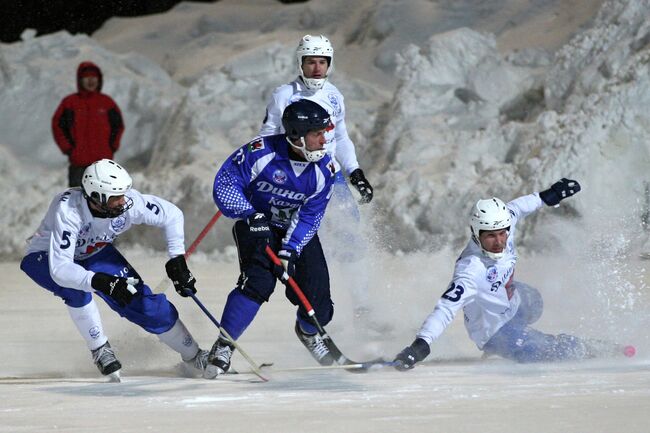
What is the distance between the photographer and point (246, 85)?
16.2m

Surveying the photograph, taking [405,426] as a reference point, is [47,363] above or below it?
below

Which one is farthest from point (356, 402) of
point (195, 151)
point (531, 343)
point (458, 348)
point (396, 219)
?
point (195, 151)

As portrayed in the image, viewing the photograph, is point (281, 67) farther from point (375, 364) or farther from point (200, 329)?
point (375, 364)

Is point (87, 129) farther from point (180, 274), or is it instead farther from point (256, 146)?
point (180, 274)

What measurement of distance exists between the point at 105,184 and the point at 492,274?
207 cm

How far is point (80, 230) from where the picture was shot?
7227 mm

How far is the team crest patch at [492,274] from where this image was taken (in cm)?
737

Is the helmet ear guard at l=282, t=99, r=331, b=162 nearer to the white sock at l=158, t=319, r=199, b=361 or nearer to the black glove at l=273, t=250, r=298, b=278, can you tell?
the black glove at l=273, t=250, r=298, b=278

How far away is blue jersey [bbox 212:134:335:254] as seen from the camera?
736 centimetres

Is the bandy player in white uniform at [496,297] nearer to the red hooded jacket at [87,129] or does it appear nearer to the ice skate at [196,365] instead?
the ice skate at [196,365]

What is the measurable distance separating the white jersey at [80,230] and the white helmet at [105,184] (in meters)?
0.11

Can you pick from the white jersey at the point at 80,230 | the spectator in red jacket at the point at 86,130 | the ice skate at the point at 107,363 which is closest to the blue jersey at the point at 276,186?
the white jersey at the point at 80,230

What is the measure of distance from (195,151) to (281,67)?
186 cm

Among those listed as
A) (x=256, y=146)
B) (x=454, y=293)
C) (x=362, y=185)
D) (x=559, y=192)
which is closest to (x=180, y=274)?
(x=256, y=146)
